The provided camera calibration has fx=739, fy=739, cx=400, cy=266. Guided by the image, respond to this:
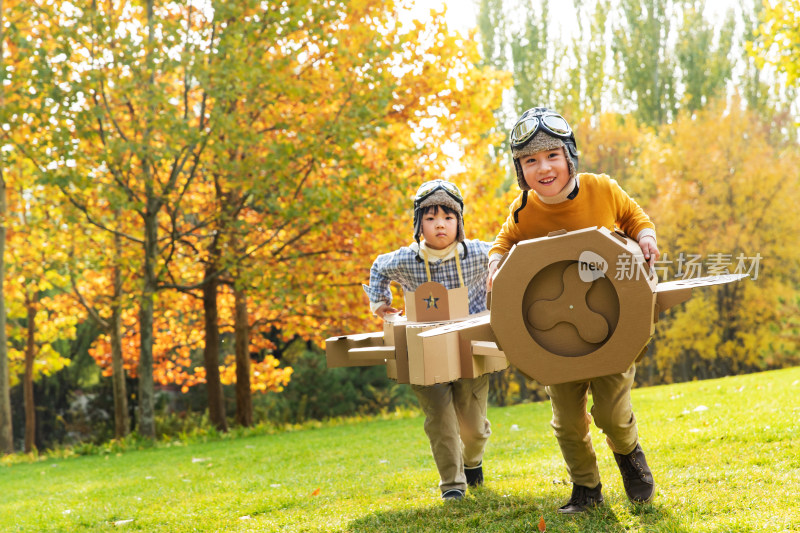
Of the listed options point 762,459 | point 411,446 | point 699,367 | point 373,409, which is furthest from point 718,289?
point 762,459

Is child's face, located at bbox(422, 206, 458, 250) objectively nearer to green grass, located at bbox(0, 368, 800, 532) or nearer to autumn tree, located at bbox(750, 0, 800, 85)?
green grass, located at bbox(0, 368, 800, 532)

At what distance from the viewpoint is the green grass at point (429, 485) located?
3.45m

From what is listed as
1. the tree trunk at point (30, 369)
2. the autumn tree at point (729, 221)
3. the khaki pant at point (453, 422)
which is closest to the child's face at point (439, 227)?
the khaki pant at point (453, 422)

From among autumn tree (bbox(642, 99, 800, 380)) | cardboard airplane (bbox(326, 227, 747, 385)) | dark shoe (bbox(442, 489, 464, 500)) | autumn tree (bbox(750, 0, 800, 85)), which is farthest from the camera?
autumn tree (bbox(642, 99, 800, 380))

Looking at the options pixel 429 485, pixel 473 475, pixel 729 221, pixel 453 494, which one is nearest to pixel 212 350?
pixel 429 485

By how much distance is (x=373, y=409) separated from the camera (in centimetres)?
1664

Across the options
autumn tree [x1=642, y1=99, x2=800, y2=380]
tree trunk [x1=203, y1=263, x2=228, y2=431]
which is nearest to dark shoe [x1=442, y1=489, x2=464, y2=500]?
tree trunk [x1=203, y1=263, x2=228, y2=431]

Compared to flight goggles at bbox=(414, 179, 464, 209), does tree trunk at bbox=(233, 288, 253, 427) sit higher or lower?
lower

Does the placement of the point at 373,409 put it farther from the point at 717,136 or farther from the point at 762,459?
the point at 717,136

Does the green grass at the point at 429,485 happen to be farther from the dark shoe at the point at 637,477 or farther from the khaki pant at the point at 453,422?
the khaki pant at the point at 453,422

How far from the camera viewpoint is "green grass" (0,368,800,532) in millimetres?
3445

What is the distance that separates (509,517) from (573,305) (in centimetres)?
135

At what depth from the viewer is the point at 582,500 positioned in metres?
3.57

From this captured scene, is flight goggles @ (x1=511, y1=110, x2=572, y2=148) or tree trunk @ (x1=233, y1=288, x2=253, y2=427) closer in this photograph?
flight goggles @ (x1=511, y1=110, x2=572, y2=148)
